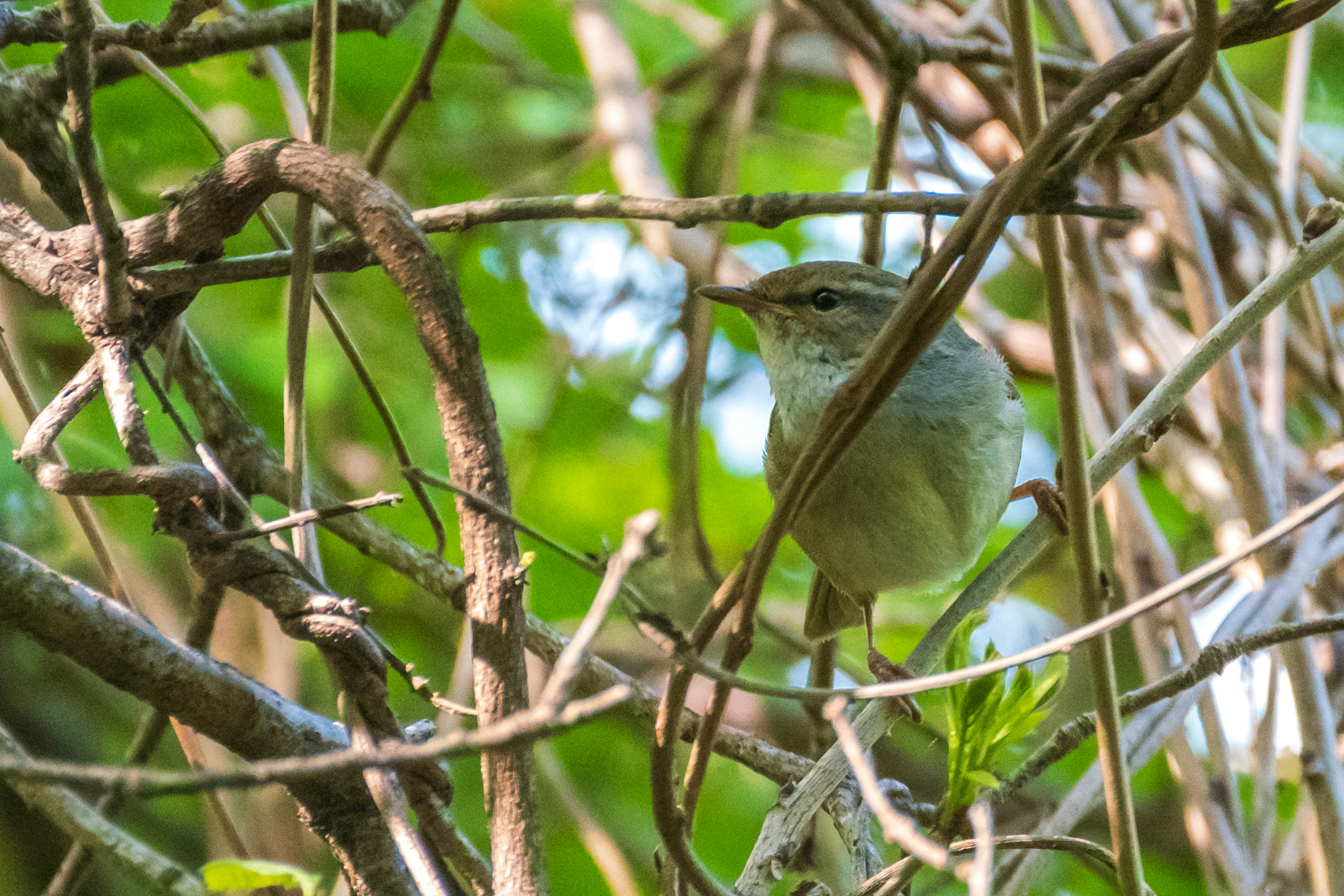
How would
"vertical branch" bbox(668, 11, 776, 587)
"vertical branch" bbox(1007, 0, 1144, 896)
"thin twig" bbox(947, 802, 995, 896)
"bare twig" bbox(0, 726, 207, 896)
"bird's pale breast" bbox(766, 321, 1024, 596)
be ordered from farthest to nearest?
"vertical branch" bbox(668, 11, 776, 587), "bird's pale breast" bbox(766, 321, 1024, 596), "bare twig" bbox(0, 726, 207, 896), "vertical branch" bbox(1007, 0, 1144, 896), "thin twig" bbox(947, 802, 995, 896)

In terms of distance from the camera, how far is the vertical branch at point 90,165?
4.11ft

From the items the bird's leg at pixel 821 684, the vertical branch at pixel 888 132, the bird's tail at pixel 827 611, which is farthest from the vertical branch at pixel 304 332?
→ the bird's tail at pixel 827 611

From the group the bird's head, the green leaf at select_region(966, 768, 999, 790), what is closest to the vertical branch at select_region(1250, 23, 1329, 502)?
the bird's head

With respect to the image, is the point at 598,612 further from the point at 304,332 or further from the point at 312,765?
the point at 304,332

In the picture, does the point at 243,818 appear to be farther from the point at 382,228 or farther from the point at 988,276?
the point at 988,276

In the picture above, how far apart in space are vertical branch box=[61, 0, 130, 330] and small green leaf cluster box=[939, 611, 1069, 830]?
3.82 ft

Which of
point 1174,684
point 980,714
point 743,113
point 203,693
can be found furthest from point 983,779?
point 743,113

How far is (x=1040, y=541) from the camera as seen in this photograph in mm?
1705

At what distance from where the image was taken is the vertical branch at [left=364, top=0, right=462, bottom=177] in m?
2.06

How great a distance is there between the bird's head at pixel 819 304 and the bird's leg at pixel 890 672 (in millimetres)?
605

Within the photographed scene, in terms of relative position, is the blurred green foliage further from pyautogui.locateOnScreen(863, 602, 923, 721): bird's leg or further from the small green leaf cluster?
the small green leaf cluster

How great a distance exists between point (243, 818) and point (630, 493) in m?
1.58

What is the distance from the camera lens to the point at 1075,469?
1.17 meters

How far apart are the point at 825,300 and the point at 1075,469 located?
1537mm
